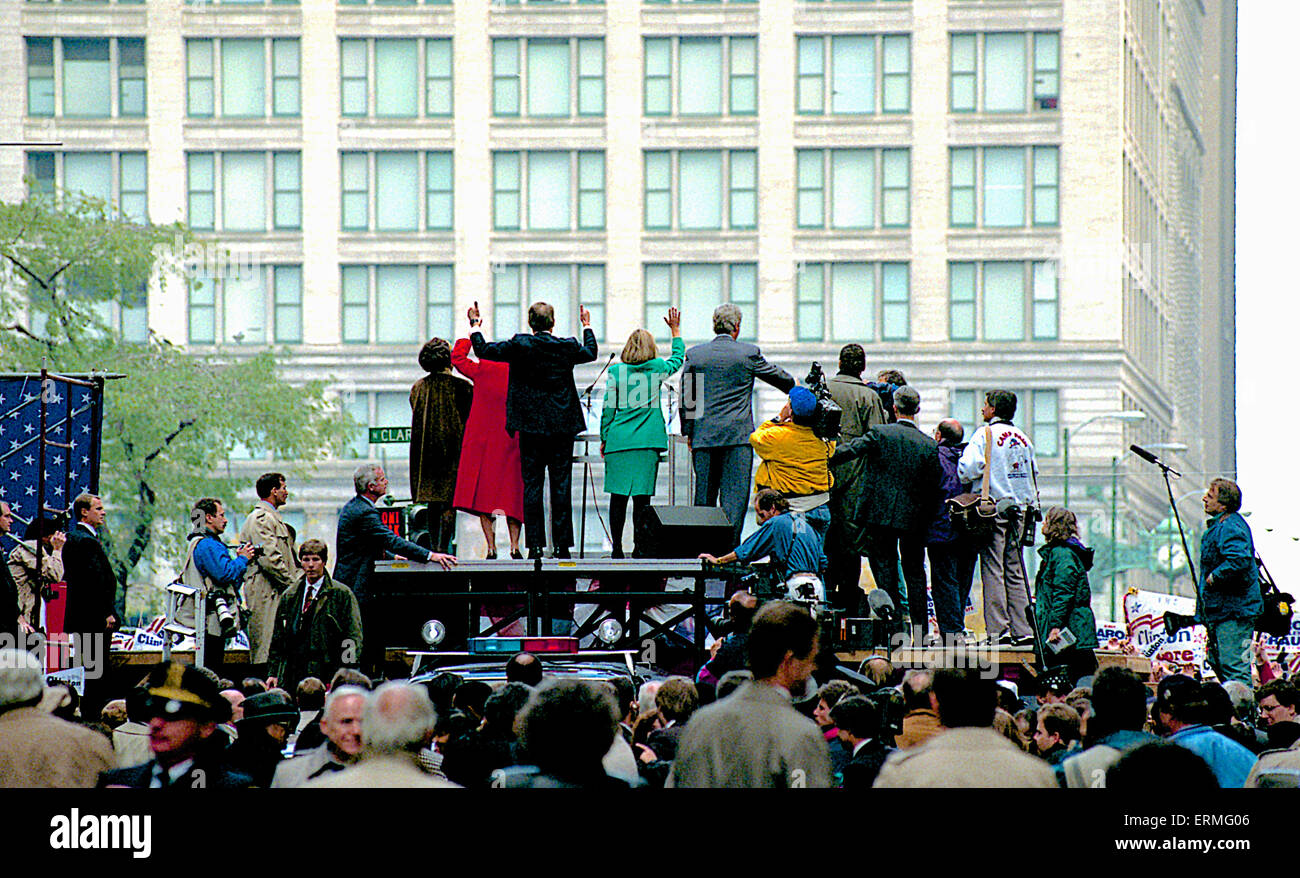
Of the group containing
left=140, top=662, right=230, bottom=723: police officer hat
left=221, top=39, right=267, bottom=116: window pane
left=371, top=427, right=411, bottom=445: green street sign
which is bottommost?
left=140, top=662, right=230, bottom=723: police officer hat

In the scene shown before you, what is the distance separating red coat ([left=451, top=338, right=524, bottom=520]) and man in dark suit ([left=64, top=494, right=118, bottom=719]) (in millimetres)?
2555

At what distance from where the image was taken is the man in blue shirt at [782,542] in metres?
14.1

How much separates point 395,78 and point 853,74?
50.4 ft

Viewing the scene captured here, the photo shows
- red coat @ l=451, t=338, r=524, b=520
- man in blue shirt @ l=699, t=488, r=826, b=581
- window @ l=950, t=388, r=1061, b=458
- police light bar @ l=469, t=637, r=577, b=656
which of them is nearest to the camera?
police light bar @ l=469, t=637, r=577, b=656

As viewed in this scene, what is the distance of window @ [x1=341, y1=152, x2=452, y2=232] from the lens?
2810 inches

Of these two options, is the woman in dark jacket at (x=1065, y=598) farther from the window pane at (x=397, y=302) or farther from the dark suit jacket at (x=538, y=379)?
the window pane at (x=397, y=302)

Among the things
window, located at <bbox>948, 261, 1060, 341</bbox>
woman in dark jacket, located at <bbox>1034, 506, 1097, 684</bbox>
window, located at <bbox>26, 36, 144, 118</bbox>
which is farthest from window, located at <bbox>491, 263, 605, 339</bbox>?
woman in dark jacket, located at <bbox>1034, 506, 1097, 684</bbox>

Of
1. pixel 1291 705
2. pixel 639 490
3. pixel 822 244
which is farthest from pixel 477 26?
pixel 1291 705

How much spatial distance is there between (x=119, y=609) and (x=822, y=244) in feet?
114

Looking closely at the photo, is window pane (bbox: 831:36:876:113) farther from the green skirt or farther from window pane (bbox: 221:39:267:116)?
the green skirt

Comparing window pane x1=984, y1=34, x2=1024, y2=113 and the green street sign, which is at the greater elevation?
window pane x1=984, y1=34, x2=1024, y2=113

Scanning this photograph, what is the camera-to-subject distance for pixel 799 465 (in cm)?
1535

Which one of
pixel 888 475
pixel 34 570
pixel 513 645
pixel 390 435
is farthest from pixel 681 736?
pixel 390 435
